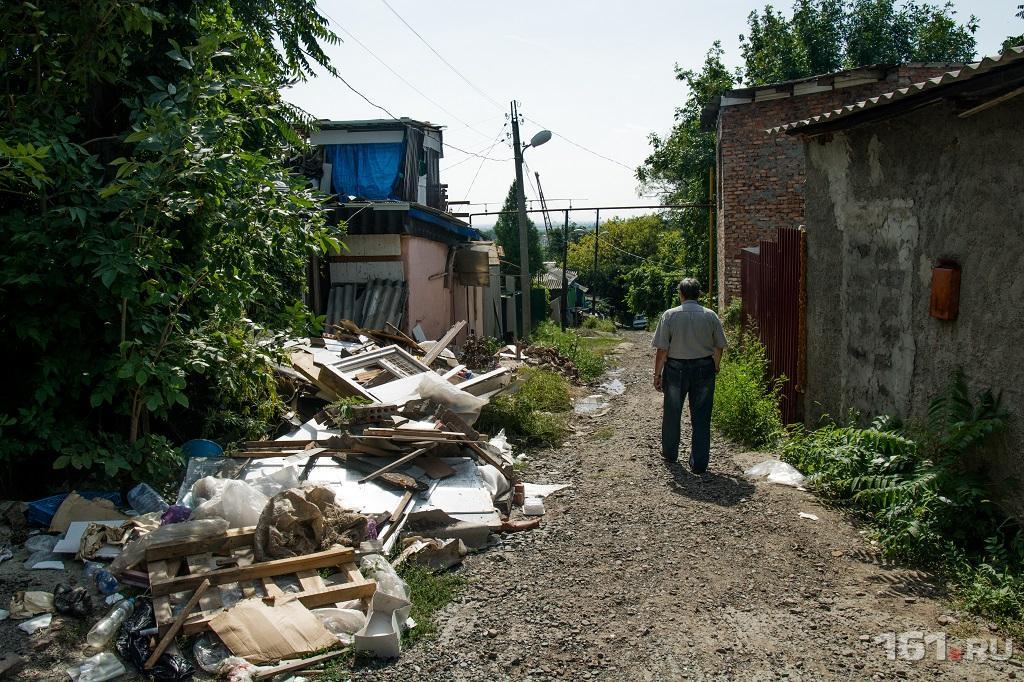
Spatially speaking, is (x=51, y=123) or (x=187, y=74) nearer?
(x=51, y=123)

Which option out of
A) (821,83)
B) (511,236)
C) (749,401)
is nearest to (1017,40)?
(821,83)

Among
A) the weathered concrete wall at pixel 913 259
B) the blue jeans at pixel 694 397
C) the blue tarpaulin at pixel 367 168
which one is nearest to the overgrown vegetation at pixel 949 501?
the weathered concrete wall at pixel 913 259

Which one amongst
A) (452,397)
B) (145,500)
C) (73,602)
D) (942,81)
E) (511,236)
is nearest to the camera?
(73,602)

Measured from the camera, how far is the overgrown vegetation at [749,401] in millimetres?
8531

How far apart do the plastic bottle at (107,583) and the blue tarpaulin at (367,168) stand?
15.3 m

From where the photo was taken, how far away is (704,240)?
25516mm

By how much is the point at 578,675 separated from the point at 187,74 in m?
5.55

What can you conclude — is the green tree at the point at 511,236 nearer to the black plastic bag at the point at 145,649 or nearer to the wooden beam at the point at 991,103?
the wooden beam at the point at 991,103

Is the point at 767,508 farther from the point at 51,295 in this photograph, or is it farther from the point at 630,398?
the point at 630,398

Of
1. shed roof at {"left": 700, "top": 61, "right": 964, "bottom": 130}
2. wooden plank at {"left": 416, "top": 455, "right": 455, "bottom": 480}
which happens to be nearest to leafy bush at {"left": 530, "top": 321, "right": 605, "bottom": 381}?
shed roof at {"left": 700, "top": 61, "right": 964, "bottom": 130}

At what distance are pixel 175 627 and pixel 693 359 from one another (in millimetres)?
5016

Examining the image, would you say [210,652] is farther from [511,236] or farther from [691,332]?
[511,236]

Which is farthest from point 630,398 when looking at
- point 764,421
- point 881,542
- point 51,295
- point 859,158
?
point 51,295

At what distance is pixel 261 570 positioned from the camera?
4.88 metres
